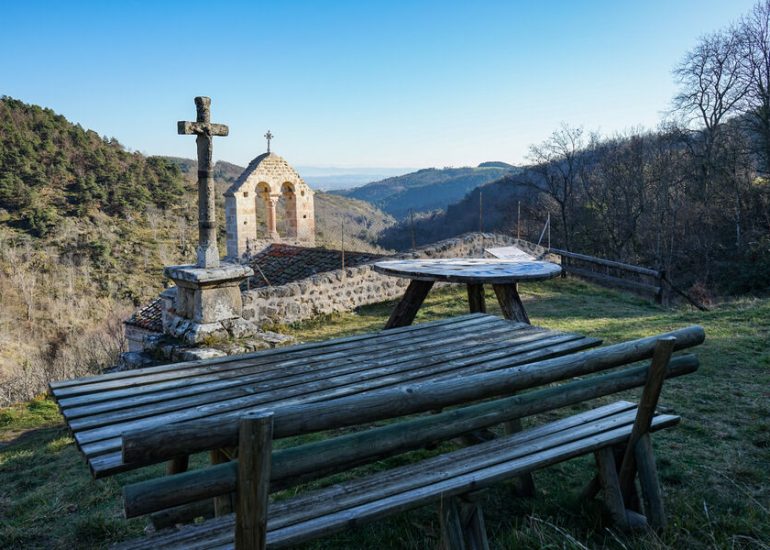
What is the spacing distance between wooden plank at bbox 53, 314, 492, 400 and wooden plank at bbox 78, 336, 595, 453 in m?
0.31

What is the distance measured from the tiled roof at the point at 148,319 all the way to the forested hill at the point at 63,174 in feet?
56.9

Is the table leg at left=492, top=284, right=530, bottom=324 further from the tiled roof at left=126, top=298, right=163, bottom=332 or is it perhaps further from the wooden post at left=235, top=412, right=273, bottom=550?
the tiled roof at left=126, top=298, right=163, bottom=332

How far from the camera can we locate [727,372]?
183 inches

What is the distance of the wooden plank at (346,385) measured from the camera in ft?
5.95

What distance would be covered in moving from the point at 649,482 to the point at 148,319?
8642 mm

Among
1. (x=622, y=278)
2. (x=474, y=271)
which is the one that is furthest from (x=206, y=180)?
(x=622, y=278)

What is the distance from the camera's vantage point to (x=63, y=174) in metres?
26.7

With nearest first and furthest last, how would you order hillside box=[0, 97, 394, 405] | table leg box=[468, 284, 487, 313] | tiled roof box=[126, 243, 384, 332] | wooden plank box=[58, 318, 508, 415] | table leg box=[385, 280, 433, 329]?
wooden plank box=[58, 318, 508, 415]
table leg box=[385, 280, 433, 329]
table leg box=[468, 284, 487, 313]
tiled roof box=[126, 243, 384, 332]
hillside box=[0, 97, 394, 405]

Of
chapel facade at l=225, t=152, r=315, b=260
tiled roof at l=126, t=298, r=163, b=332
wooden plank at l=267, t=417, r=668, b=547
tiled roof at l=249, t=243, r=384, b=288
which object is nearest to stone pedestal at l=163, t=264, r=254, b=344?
wooden plank at l=267, t=417, r=668, b=547

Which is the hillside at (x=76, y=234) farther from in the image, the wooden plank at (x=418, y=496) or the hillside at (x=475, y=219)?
the wooden plank at (x=418, y=496)

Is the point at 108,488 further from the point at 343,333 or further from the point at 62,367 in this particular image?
the point at 62,367

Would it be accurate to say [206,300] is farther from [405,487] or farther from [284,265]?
→ [284,265]

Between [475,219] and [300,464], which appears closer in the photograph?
[300,464]

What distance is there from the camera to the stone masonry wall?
282 inches
